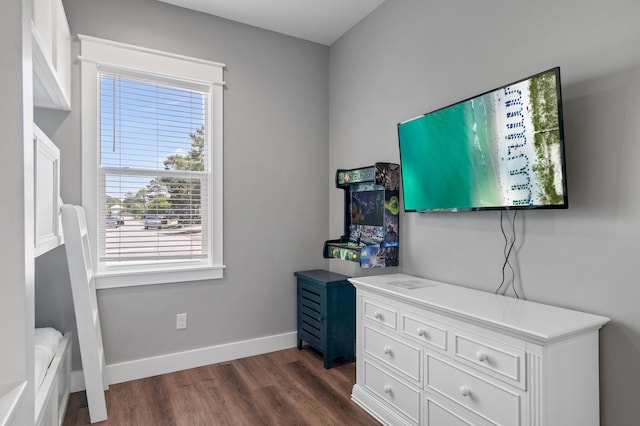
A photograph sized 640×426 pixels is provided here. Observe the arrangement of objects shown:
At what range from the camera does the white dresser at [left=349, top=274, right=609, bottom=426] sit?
4.65 feet

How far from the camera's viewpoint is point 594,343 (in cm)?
156

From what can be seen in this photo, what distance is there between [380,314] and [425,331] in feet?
1.25

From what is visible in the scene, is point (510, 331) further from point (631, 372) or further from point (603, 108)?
point (603, 108)

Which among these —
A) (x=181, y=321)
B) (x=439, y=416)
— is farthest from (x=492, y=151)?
(x=181, y=321)

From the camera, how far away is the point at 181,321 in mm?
2957

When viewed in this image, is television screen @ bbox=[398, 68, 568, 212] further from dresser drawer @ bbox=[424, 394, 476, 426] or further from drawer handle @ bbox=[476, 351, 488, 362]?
dresser drawer @ bbox=[424, 394, 476, 426]

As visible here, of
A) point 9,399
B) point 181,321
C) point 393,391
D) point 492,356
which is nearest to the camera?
point 9,399

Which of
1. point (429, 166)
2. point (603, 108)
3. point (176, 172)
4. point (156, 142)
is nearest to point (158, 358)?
point (176, 172)

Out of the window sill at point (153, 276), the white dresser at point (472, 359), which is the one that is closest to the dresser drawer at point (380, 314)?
the white dresser at point (472, 359)

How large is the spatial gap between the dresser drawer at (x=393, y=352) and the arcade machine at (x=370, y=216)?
0.52 meters

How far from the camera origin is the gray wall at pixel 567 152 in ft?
4.98

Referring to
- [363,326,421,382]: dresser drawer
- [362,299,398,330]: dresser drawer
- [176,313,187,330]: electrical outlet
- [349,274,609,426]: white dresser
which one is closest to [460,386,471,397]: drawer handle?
[349,274,609,426]: white dresser

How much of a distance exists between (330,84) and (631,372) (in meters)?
3.10

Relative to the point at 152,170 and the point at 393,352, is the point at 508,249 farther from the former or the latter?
the point at 152,170
